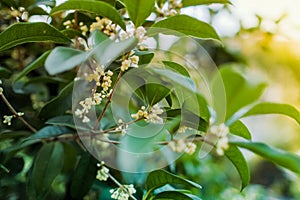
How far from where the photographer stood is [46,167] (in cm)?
62

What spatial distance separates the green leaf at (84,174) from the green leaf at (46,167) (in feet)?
0.10

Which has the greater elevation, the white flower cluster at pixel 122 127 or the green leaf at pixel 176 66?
the green leaf at pixel 176 66

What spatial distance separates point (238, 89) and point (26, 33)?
0.80 ft

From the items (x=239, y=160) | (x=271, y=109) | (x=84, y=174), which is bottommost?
(x=84, y=174)

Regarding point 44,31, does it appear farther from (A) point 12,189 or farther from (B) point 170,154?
(A) point 12,189

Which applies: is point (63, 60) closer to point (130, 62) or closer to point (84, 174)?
point (130, 62)

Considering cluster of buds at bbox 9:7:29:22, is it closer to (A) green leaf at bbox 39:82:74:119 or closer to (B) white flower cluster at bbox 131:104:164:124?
(A) green leaf at bbox 39:82:74:119

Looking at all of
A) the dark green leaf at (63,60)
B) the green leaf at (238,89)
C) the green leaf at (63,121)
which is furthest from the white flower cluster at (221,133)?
the green leaf at (63,121)

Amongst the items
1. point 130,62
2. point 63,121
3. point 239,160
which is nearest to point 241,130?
point 239,160

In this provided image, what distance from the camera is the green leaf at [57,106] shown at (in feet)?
1.91

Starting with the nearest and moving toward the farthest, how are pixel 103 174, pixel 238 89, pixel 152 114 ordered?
pixel 238 89
pixel 152 114
pixel 103 174

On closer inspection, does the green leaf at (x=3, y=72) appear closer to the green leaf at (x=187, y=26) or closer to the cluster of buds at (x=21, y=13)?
the cluster of buds at (x=21, y=13)

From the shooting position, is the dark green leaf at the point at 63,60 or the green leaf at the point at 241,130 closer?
the dark green leaf at the point at 63,60

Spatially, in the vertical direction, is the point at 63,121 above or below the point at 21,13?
below
